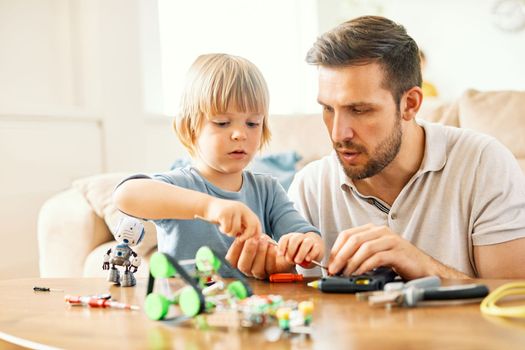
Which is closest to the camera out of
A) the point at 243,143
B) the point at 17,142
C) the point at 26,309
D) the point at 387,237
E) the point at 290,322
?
the point at 290,322

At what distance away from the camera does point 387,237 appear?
1.26 m

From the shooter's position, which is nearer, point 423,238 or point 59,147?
point 423,238

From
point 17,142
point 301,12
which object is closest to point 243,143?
point 17,142

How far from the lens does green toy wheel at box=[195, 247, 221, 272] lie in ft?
3.25

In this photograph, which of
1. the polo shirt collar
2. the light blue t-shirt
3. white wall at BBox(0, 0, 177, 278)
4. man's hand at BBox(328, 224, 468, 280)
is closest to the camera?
man's hand at BBox(328, 224, 468, 280)

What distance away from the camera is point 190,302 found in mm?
965

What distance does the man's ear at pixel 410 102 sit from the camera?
5.78ft

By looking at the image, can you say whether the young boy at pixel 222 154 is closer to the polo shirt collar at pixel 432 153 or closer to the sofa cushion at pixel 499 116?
the polo shirt collar at pixel 432 153

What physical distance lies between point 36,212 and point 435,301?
2629 millimetres

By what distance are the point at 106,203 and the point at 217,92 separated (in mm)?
1579

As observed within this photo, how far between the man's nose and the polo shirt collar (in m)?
0.19

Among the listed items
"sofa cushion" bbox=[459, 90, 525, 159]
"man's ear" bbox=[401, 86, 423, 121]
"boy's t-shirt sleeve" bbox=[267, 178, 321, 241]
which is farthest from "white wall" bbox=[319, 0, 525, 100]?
"boy's t-shirt sleeve" bbox=[267, 178, 321, 241]

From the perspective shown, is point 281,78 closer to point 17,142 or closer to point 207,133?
point 17,142

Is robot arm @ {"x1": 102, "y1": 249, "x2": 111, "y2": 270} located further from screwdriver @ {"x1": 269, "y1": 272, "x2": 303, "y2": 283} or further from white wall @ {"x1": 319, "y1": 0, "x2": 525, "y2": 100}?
white wall @ {"x1": 319, "y1": 0, "x2": 525, "y2": 100}
